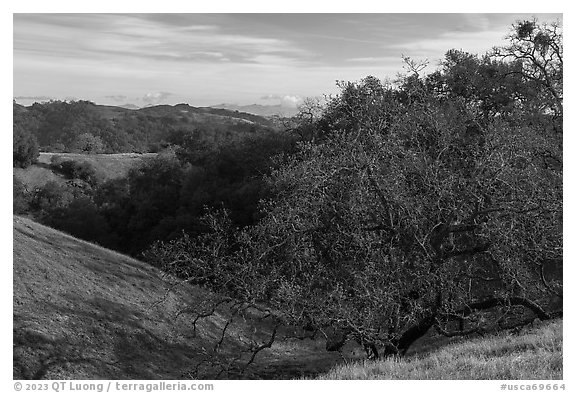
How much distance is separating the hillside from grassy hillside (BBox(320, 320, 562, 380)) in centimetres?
628

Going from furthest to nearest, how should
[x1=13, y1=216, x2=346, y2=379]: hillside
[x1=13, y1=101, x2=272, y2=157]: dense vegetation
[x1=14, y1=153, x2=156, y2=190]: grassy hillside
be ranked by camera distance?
1. [x1=14, y1=153, x2=156, y2=190]: grassy hillside
2. [x1=13, y1=101, x2=272, y2=157]: dense vegetation
3. [x1=13, y1=216, x2=346, y2=379]: hillside

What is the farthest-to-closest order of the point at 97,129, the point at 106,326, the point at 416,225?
the point at 97,129 < the point at 106,326 < the point at 416,225

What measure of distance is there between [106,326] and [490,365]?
13.4 metres

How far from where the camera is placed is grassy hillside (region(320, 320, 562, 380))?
26.9ft

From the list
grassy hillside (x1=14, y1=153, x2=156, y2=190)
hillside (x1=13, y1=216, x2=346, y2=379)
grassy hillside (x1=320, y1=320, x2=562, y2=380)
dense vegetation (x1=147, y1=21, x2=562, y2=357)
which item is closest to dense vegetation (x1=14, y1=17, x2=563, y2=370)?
dense vegetation (x1=147, y1=21, x2=562, y2=357)

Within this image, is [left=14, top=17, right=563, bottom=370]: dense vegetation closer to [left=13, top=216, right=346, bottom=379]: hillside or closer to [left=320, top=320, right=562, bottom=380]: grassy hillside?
[left=13, top=216, right=346, bottom=379]: hillside

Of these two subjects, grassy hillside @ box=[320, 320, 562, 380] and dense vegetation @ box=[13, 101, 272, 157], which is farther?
dense vegetation @ box=[13, 101, 272, 157]

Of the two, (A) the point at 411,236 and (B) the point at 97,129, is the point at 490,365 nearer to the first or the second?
(A) the point at 411,236

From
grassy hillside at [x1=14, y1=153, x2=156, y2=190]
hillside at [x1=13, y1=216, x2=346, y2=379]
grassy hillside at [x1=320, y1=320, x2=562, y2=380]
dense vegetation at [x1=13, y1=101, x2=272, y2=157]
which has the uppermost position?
dense vegetation at [x1=13, y1=101, x2=272, y2=157]

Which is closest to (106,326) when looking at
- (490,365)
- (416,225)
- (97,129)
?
(416,225)

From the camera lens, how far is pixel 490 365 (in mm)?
8430

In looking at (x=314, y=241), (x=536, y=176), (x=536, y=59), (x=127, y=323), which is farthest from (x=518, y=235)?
(x=127, y=323)

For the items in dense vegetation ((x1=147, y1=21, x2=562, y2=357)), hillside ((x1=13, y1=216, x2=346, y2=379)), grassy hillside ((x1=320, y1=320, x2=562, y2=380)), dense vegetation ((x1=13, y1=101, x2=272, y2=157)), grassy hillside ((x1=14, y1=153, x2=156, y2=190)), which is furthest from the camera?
A: grassy hillside ((x1=14, y1=153, x2=156, y2=190))
